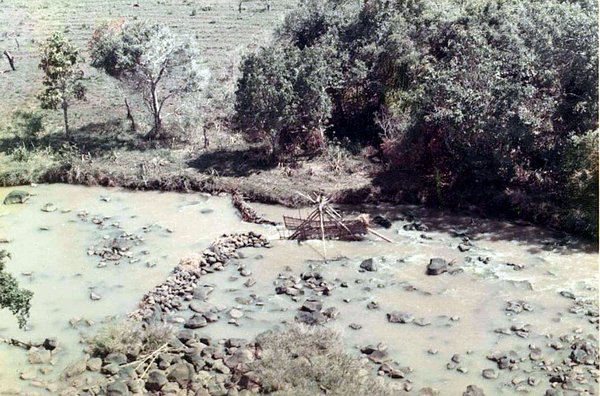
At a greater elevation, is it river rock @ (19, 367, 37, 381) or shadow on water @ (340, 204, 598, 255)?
shadow on water @ (340, 204, 598, 255)

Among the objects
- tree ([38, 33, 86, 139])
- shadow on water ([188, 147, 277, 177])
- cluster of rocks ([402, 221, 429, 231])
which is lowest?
cluster of rocks ([402, 221, 429, 231])

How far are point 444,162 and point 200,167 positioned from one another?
14.2 metres

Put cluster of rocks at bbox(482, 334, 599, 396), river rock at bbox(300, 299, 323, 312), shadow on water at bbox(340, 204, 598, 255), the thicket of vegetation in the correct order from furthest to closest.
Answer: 1. the thicket of vegetation
2. shadow on water at bbox(340, 204, 598, 255)
3. river rock at bbox(300, 299, 323, 312)
4. cluster of rocks at bbox(482, 334, 599, 396)

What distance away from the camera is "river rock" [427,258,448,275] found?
92.0ft

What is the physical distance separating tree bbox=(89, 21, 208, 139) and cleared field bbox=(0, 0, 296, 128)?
380 cm

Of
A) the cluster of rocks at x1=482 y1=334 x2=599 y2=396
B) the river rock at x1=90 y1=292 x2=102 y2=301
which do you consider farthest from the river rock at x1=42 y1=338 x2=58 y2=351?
the cluster of rocks at x1=482 y1=334 x2=599 y2=396

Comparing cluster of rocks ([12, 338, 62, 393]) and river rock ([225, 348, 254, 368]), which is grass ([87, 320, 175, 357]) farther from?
river rock ([225, 348, 254, 368])

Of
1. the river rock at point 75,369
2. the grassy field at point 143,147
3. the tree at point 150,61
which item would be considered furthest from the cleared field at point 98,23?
the river rock at point 75,369

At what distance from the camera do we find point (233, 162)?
3972 centimetres

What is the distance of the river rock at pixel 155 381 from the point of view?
21.2 metres

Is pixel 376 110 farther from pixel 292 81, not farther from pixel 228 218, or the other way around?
pixel 228 218

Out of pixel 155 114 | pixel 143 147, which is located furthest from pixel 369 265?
pixel 155 114

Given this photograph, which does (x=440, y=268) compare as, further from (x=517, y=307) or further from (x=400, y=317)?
(x=400, y=317)

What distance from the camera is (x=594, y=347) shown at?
22.4 m
